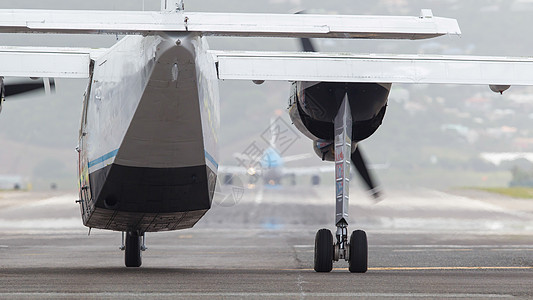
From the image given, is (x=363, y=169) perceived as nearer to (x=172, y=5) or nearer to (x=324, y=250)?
(x=324, y=250)

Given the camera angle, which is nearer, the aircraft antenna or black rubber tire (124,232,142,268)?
the aircraft antenna

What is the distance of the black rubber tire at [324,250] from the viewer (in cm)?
1451

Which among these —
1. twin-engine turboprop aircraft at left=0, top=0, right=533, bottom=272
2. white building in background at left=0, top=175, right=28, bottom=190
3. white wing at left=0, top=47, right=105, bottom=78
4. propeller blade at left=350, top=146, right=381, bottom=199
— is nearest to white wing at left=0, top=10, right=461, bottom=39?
twin-engine turboprop aircraft at left=0, top=0, right=533, bottom=272

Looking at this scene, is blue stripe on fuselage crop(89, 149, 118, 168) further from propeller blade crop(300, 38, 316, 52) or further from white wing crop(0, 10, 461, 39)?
propeller blade crop(300, 38, 316, 52)

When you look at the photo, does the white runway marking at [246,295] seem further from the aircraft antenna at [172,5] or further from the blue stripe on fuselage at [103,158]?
the aircraft antenna at [172,5]

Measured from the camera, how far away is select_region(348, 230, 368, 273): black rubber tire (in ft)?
47.2

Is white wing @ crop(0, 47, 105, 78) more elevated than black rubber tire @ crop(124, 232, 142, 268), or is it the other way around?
white wing @ crop(0, 47, 105, 78)

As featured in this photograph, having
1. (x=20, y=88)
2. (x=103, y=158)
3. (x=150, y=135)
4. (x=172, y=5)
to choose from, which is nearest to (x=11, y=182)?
(x=20, y=88)

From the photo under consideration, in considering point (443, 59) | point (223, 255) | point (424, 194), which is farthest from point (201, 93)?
point (424, 194)

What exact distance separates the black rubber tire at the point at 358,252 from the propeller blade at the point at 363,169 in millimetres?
3890

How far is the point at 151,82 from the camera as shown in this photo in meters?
11.9

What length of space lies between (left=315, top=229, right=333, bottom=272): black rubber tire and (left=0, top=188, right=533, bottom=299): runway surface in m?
0.20

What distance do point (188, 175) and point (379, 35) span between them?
4.20 m

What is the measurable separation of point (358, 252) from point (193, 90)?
13.6 feet
